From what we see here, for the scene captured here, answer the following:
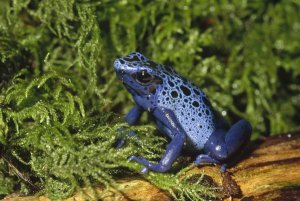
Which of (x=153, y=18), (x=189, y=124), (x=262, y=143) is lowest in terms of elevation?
(x=262, y=143)

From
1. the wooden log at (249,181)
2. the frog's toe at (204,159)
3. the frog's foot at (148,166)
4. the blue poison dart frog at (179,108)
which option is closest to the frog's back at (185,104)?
the blue poison dart frog at (179,108)

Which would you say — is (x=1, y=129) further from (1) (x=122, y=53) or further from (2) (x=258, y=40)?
(2) (x=258, y=40)

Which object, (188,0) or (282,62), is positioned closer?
(188,0)

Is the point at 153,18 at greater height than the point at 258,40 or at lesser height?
greater

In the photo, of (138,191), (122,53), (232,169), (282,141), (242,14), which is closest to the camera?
(138,191)

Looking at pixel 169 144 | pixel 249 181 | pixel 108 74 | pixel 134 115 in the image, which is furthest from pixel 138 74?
pixel 249 181

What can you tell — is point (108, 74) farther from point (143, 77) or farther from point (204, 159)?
point (204, 159)

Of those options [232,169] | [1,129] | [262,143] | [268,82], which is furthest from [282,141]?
[1,129]

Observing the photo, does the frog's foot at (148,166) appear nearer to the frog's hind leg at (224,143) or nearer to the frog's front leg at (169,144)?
the frog's front leg at (169,144)
